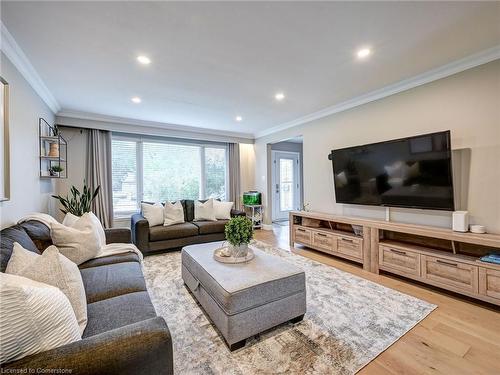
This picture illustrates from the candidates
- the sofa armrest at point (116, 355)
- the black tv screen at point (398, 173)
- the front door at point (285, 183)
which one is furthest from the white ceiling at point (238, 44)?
the front door at point (285, 183)

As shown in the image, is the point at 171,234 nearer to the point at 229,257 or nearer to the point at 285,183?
the point at 229,257

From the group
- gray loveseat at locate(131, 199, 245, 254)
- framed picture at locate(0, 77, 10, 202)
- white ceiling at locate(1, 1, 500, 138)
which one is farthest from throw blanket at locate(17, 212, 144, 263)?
white ceiling at locate(1, 1, 500, 138)

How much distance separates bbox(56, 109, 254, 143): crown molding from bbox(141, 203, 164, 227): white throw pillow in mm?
1682

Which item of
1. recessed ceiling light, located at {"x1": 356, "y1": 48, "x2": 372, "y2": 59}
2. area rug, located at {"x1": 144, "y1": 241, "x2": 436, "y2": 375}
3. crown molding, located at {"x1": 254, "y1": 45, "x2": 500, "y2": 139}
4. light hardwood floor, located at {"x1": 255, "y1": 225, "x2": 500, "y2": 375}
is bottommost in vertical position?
light hardwood floor, located at {"x1": 255, "y1": 225, "x2": 500, "y2": 375}

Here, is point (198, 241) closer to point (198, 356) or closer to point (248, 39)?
point (198, 356)

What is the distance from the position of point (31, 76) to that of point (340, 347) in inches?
162

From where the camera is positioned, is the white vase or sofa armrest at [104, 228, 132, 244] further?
sofa armrest at [104, 228, 132, 244]

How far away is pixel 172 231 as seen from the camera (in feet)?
12.7

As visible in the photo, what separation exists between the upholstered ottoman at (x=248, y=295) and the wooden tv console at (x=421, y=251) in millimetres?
1564

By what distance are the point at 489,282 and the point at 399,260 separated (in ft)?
2.48

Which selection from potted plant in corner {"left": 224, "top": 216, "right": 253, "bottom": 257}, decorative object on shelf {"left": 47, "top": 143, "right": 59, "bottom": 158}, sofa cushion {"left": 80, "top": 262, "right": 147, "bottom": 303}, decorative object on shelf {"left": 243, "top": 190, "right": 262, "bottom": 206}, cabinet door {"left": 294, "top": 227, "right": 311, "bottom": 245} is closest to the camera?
sofa cushion {"left": 80, "top": 262, "right": 147, "bottom": 303}

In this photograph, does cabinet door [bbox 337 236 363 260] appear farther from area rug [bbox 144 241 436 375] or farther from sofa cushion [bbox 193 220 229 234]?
sofa cushion [bbox 193 220 229 234]

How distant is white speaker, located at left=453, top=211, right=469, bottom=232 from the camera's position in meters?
2.38

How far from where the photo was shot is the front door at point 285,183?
6871 mm
